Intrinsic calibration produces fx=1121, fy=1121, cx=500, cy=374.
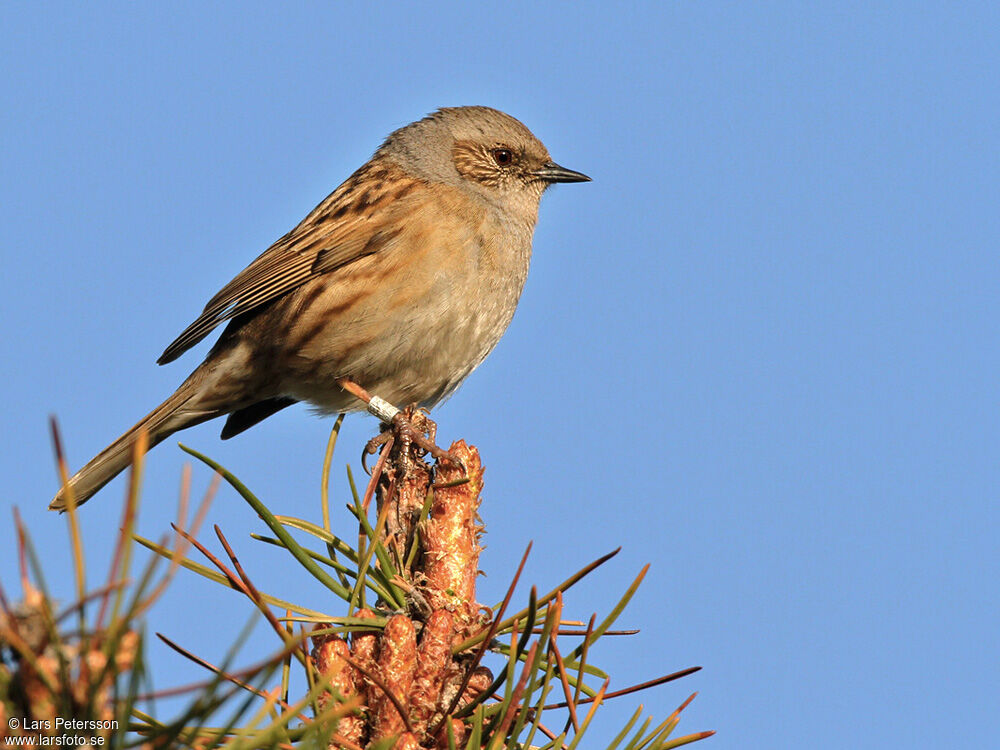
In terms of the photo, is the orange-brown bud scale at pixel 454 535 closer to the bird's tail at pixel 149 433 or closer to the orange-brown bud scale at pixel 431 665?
the orange-brown bud scale at pixel 431 665

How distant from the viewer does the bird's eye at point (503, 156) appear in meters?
7.50

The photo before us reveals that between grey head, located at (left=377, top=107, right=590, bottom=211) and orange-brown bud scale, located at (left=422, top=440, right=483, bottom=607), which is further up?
grey head, located at (left=377, top=107, right=590, bottom=211)

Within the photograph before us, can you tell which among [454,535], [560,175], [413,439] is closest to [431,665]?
[454,535]

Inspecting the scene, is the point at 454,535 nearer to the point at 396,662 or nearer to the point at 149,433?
the point at 396,662

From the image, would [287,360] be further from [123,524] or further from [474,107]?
[123,524]

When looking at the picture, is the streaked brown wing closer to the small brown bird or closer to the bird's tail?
the small brown bird

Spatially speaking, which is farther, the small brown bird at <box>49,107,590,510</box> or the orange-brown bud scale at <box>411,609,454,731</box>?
the small brown bird at <box>49,107,590,510</box>

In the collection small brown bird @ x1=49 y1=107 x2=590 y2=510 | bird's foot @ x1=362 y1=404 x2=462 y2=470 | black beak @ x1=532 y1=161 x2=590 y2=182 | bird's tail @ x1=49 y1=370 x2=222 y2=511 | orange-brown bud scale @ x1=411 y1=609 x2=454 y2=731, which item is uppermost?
black beak @ x1=532 y1=161 x2=590 y2=182

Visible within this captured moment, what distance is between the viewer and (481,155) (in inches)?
297

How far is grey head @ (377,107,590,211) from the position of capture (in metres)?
7.30

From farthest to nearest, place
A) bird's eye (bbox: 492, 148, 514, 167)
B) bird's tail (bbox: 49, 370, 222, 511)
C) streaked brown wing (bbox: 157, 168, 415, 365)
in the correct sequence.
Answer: bird's eye (bbox: 492, 148, 514, 167) → streaked brown wing (bbox: 157, 168, 415, 365) → bird's tail (bbox: 49, 370, 222, 511)

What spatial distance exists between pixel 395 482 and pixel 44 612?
87.0 inches

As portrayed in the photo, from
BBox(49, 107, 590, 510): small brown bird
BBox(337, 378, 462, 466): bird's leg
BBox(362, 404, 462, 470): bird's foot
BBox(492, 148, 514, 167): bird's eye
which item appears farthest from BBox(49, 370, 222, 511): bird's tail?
BBox(492, 148, 514, 167): bird's eye

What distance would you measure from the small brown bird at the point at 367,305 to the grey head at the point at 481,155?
0.9 inches
